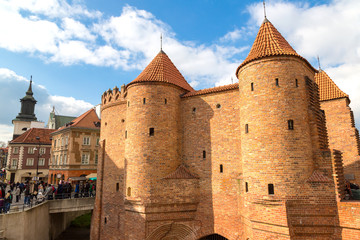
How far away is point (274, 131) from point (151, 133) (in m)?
7.59

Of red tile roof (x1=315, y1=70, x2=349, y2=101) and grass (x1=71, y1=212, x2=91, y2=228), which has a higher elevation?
red tile roof (x1=315, y1=70, x2=349, y2=101)

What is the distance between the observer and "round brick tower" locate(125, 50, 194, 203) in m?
15.2

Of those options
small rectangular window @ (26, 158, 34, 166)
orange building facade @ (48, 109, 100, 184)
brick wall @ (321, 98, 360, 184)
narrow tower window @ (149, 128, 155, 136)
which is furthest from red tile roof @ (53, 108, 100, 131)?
brick wall @ (321, 98, 360, 184)

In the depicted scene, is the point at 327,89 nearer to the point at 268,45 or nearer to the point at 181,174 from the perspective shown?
the point at 268,45

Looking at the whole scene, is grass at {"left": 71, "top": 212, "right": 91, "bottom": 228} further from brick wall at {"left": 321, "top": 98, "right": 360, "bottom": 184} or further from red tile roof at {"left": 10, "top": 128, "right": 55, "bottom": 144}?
brick wall at {"left": 321, "top": 98, "right": 360, "bottom": 184}

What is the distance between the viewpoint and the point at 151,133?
1579 cm

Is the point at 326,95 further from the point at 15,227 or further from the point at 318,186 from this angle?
the point at 15,227

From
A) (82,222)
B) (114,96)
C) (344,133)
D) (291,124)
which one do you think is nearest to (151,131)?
(114,96)

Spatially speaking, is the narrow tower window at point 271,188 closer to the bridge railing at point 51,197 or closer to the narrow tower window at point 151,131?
the narrow tower window at point 151,131

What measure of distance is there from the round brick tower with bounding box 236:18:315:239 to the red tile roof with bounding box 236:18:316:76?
53mm

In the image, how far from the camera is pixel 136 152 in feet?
51.4

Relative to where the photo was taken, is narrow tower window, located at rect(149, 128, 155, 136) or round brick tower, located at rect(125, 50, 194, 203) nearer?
round brick tower, located at rect(125, 50, 194, 203)

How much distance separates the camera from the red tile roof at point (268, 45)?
13.0m

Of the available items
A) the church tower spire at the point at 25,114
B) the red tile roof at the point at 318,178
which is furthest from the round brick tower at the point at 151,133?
the church tower spire at the point at 25,114
